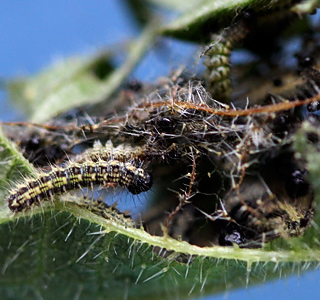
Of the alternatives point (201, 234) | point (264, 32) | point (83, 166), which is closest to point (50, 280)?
point (83, 166)

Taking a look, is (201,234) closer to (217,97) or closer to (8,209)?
(217,97)

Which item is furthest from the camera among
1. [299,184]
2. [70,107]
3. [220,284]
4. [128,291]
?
[70,107]

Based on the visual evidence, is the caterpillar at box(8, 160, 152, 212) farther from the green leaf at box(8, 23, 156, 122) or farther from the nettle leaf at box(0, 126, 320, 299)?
the green leaf at box(8, 23, 156, 122)

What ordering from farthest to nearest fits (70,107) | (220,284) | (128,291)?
(70,107) < (128,291) < (220,284)

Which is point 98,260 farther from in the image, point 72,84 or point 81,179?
point 72,84

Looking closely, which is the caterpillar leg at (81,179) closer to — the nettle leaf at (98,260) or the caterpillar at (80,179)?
the caterpillar at (80,179)

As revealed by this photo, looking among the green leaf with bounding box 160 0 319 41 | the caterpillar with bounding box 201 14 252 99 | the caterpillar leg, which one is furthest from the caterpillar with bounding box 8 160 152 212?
the green leaf with bounding box 160 0 319 41

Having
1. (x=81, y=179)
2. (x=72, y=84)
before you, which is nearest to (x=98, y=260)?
(x=81, y=179)

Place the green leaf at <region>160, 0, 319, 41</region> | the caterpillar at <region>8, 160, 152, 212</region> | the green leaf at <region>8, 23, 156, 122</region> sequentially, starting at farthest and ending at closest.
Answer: the green leaf at <region>8, 23, 156, 122</region>
the caterpillar at <region>8, 160, 152, 212</region>
the green leaf at <region>160, 0, 319, 41</region>
